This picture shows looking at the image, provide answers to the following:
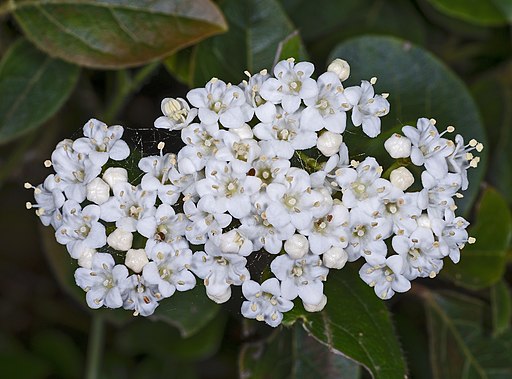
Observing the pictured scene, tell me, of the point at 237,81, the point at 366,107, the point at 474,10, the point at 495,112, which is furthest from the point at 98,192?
the point at 495,112

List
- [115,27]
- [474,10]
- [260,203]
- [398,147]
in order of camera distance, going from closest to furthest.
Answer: [260,203]
[398,147]
[115,27]
[474,10]

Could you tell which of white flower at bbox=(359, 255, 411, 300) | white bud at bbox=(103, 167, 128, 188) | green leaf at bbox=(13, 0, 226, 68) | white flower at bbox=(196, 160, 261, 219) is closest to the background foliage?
green leaf at bbox=(13, 0, 226, 68)

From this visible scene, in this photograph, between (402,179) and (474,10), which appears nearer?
(402,179)

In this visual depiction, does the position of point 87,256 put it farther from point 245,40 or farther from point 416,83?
point 416,83

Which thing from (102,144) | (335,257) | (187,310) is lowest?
(187,310)

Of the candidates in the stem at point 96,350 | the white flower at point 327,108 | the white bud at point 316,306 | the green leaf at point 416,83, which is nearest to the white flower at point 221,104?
the white flower at point 327,108

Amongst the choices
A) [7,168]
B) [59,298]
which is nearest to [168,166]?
[7,168]
